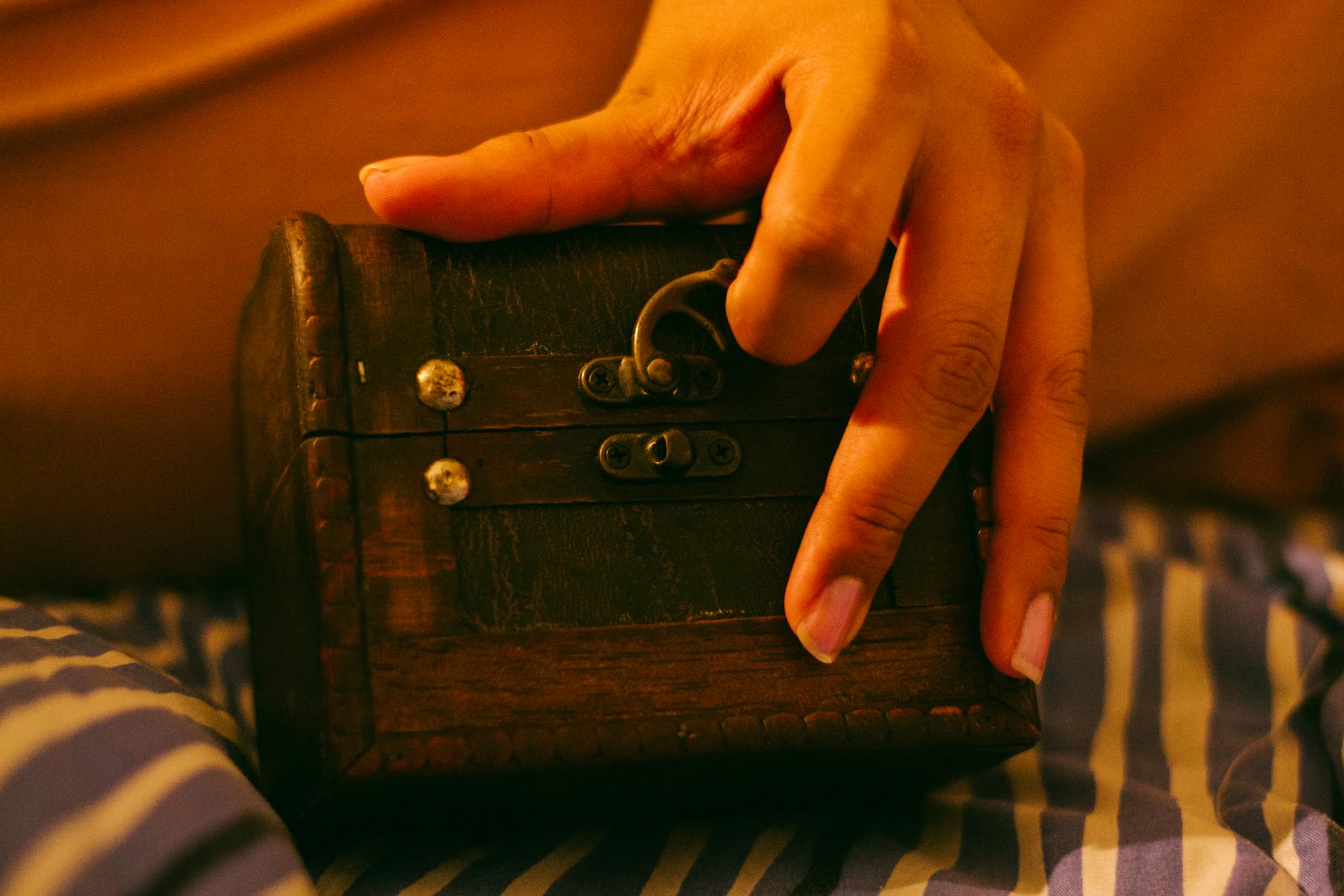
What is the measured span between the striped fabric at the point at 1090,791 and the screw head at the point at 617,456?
9.7 inches

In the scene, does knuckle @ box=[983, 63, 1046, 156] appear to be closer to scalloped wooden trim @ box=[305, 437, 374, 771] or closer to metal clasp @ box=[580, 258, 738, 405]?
metal clasp @ box=[580, 258, 738, 405]

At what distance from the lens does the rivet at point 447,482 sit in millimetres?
630

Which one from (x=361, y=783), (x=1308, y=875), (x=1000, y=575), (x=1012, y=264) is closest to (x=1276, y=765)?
(x=1308, y=875)

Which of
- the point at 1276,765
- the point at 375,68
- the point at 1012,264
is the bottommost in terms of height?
the point at 1276,765

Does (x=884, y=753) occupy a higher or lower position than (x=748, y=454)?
lower

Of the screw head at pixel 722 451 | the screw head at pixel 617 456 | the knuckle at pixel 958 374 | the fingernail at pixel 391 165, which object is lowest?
the screw head at pixel 722 451

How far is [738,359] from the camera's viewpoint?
0.70m

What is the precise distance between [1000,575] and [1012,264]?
208mm

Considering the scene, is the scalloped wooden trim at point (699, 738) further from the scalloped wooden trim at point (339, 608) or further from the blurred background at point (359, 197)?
the blurred background at point (359, 197)

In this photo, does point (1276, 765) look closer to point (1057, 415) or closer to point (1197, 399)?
point (1057, 415)

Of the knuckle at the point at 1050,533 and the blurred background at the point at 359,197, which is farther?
the blurred background at the point at 359,197

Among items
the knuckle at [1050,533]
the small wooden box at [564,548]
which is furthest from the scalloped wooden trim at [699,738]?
the knuckle at [1050,533]

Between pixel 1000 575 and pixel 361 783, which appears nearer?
pixel 361 783

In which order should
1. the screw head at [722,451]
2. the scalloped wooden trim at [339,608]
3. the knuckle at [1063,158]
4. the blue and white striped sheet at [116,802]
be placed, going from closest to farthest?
1. the blue and white striped sheet at [116,802]
2. the scalloped wooden trim at [339,608]
3. the screw head at [722,451]
4. the knuckle at [1063,158]
